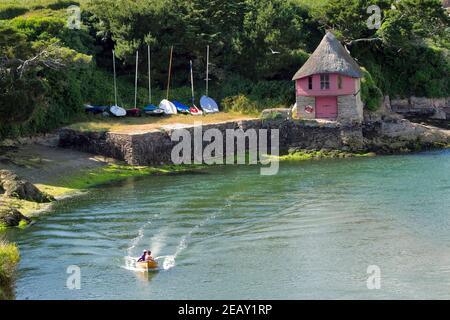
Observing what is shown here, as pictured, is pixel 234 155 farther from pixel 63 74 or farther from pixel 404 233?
pixel 404 233

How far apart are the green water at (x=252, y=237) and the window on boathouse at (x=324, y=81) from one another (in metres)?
10.7

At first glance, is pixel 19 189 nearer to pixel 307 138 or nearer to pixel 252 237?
pixel 252 237

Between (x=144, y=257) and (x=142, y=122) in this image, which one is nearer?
(x=144, y=257)

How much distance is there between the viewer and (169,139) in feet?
196

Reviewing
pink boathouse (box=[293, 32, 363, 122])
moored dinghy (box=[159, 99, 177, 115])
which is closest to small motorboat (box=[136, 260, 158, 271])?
moored dinghy (box=[159, 99, 177, 115])

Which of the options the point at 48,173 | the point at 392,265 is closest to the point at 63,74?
the point at 48,173

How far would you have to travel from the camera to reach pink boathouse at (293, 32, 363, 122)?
213 ft

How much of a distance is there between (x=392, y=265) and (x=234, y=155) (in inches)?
1095

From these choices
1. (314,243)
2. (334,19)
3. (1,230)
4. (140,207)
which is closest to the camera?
(314,243)

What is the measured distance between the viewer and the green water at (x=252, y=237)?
108 feet

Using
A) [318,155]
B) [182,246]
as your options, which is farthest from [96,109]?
[182,246]

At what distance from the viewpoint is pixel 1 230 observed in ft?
138

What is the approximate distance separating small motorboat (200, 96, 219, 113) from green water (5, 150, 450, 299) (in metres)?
12.0

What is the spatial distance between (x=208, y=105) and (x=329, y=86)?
8.88m
